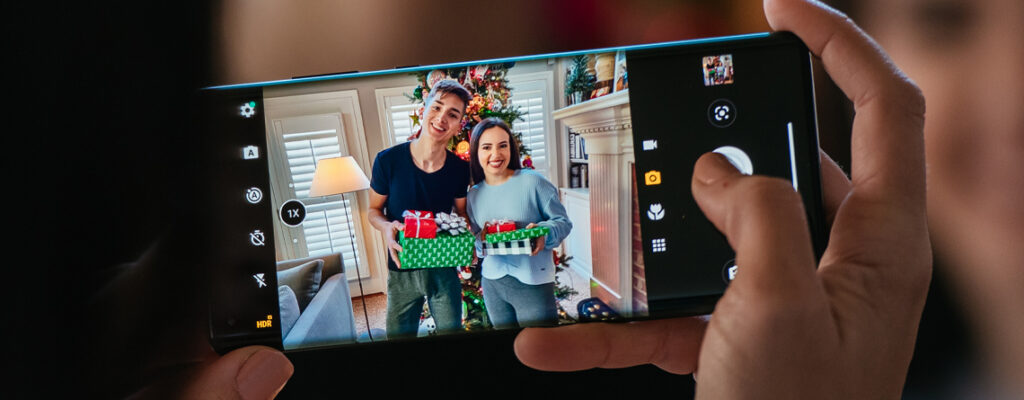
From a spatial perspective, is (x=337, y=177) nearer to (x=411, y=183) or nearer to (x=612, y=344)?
(x=411, y=183)

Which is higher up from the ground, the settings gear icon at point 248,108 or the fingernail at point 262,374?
the settings gear icon at point 248,108

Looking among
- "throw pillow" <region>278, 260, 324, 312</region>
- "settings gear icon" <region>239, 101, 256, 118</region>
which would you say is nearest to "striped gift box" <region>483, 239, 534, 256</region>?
"throw pillow" <region>278, 260, 324, 312</region>

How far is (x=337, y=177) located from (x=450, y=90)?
19 centimetres

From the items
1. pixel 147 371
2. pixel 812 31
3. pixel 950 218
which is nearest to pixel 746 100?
pixel 812 31

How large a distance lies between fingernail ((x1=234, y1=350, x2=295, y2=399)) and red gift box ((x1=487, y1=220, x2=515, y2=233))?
0.33 meters

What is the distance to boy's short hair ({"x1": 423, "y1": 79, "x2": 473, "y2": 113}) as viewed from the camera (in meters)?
0.67

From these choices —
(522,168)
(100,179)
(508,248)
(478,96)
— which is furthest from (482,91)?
(100,179)

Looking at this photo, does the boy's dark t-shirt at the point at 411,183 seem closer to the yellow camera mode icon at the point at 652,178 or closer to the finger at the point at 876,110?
the yellow camera mode icon at the point at 652,178

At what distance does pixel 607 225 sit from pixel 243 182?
1.66ft

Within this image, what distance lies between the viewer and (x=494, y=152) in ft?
2.23

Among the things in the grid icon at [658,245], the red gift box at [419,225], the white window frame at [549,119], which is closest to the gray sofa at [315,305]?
the red gift box at [419,225]

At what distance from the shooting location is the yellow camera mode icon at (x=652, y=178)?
65 centimetres

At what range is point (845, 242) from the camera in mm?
536

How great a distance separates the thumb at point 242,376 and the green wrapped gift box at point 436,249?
0.21 metres
